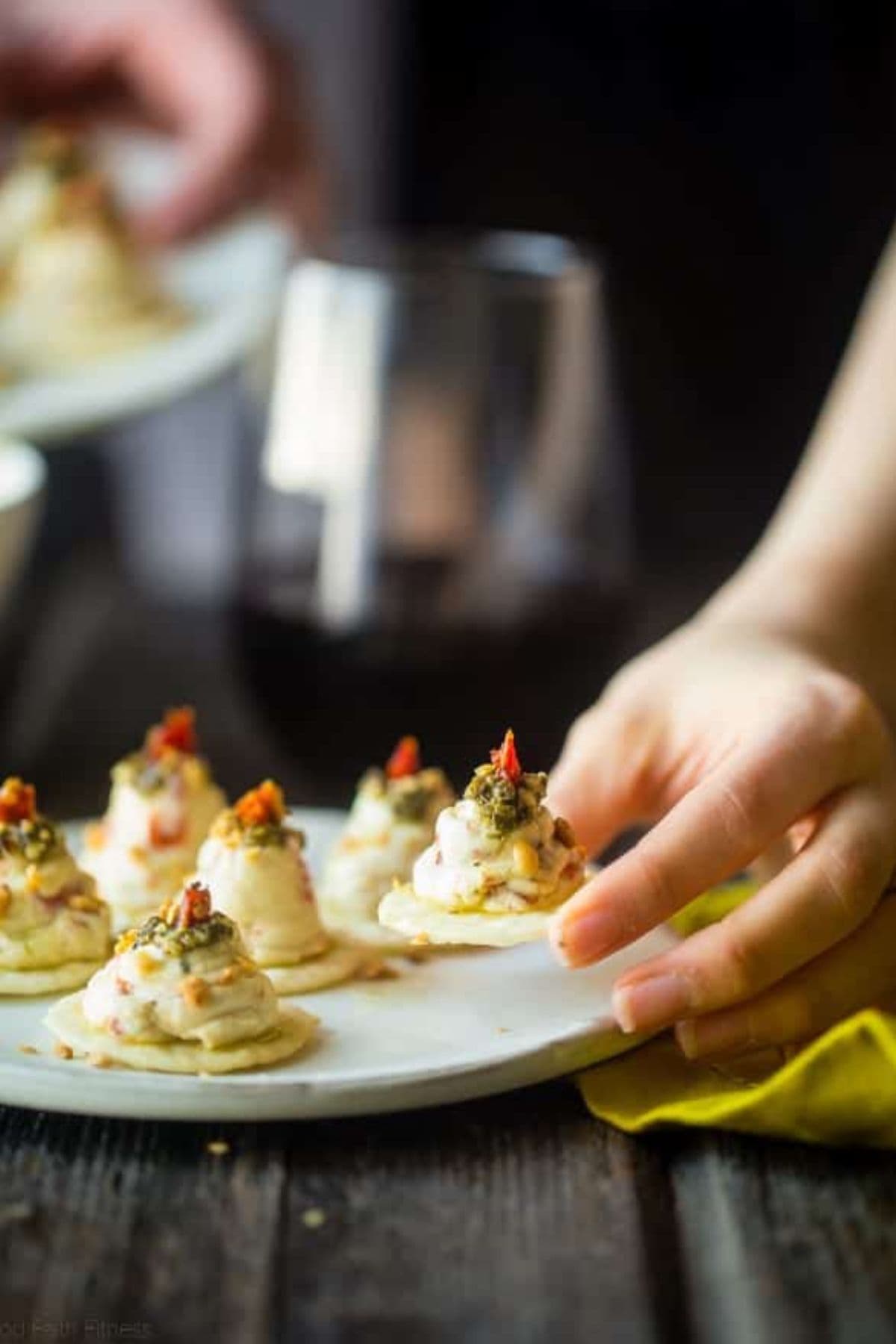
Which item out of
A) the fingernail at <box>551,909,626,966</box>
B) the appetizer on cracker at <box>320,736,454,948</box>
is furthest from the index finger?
the appetizer on cracker at <box>320,736,454,948</box>

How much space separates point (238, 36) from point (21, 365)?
84 centimetres

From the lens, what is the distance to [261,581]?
8.34 ft

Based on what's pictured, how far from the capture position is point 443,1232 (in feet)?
4.37

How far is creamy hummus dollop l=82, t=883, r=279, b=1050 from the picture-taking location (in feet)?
4.81

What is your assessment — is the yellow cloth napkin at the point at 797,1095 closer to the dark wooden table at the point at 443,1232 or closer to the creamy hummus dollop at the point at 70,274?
the dark wooden table at the point at 443,1232

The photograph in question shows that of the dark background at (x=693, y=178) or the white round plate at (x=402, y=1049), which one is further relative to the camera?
the dark background at (x=693, y=178)

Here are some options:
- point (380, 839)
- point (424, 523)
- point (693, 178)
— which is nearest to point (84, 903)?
point (380, 839)

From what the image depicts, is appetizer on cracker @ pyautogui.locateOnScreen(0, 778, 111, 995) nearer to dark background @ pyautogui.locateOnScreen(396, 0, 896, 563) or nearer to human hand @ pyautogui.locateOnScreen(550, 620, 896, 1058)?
human hand @ pyautogui.locateOnScreen(550, 620, 896, 1058)

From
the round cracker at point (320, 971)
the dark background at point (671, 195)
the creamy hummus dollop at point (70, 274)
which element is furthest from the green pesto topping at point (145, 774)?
the dark background at point (671, 195)

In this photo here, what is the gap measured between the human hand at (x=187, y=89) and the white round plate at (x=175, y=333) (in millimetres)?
54

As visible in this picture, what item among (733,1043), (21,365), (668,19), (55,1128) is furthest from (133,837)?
(668,19)

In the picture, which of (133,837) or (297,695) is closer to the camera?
(133,837)

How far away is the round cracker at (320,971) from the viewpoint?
163cm

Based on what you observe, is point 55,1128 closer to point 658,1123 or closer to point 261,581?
point 658,1123
